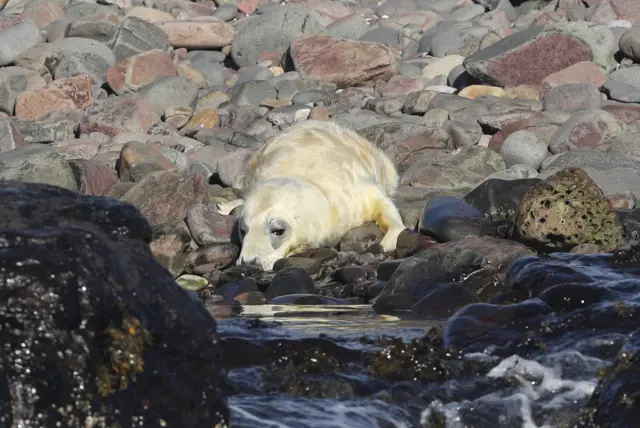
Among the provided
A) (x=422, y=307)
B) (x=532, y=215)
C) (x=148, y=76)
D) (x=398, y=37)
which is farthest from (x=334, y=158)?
(x=398, y=37)

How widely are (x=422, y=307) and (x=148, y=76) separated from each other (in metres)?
11.1

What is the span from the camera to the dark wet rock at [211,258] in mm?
9266

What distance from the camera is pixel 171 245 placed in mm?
9484

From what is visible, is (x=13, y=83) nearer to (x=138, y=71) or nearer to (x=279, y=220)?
(x=138, y=71)

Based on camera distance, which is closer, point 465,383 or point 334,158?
point 465,383

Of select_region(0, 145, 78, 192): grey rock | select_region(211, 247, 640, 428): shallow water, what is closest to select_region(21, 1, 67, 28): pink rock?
select_region(0, 145, 78, 192): grey rock

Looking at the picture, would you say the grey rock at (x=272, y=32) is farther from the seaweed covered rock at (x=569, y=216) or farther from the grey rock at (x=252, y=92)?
the seaweed covered rock at (x=569, y=216)

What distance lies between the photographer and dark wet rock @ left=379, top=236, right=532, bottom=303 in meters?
7.38

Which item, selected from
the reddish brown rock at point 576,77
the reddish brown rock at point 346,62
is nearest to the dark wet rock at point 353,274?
the reddish brown rock at point 576,77

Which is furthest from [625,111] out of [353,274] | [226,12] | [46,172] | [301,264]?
[226,12]

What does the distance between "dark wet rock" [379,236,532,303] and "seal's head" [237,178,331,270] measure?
1.33 metres

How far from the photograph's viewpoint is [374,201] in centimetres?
995

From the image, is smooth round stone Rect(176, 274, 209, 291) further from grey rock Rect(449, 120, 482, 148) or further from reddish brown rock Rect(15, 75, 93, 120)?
reddish brown rock Rect(15, 75, 93, 120)

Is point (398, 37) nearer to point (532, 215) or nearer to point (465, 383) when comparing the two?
point (532, 215)
